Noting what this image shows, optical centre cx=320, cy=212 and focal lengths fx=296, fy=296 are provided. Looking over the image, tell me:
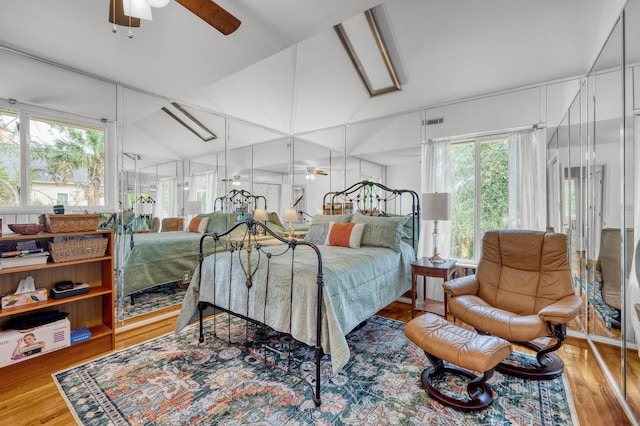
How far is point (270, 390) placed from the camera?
2.01 meters

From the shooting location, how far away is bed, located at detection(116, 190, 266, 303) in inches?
130

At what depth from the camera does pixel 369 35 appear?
329 cm

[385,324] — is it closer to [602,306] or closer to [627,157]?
[602,306]

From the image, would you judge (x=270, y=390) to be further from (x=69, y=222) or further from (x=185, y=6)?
(x=185, y=6)

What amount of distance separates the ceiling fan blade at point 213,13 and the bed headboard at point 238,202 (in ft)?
8.69

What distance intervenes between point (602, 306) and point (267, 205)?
4059mm

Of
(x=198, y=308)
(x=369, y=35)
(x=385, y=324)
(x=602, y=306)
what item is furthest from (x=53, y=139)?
(x=602, y=306)

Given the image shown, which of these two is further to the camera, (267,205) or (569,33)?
(267,205)

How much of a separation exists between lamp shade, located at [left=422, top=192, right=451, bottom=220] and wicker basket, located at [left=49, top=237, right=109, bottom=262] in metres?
3.18

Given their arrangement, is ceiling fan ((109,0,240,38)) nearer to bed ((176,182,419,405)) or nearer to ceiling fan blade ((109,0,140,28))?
ceiling fan blade ((109,0,140,28))

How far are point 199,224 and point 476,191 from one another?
3645mm

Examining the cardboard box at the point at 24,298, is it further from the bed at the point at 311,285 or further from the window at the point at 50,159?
the bed at the point at 311,285

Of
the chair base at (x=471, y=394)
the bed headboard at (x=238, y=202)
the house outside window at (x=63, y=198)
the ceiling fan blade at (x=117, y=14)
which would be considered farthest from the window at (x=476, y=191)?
the house outside window at (x=63, y=198)

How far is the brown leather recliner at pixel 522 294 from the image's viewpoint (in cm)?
205
